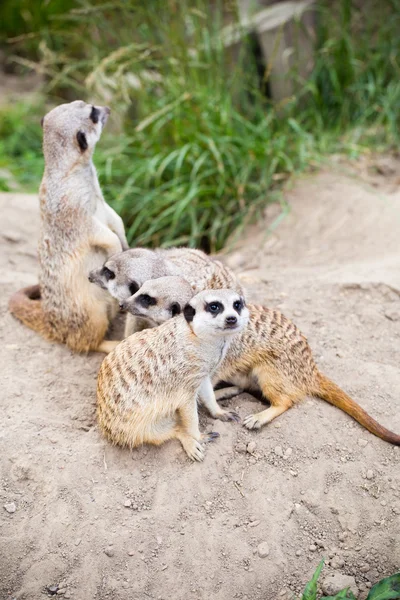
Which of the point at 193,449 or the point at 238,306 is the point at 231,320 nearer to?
the point at 238,306

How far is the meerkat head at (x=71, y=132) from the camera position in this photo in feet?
9.49

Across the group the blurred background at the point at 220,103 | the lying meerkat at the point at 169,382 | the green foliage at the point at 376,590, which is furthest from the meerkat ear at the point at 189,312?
the blurred background at the point at 220,103

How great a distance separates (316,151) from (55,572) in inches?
133

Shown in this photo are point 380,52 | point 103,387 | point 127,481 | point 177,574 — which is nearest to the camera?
point 177,574

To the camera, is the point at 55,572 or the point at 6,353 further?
the point at 6,353

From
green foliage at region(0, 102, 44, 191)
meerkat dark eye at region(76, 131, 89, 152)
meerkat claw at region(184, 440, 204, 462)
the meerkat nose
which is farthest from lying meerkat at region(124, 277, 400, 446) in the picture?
green foliage at region(0, 102, 44, 191)

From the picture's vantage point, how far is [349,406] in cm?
242

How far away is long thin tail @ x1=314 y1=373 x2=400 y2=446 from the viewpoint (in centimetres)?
232

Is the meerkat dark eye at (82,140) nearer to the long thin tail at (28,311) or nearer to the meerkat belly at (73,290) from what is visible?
the meerkat belly at (73,290)

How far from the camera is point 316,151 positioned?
14.8 ft

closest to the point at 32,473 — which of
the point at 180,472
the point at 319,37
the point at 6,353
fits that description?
the point at 180,472

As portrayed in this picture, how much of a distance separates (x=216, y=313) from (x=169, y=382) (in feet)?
0.99

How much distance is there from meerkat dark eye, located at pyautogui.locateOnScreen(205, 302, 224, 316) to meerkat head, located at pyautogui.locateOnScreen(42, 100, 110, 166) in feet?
3.68

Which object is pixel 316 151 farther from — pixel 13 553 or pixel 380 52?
pixel 13 553
